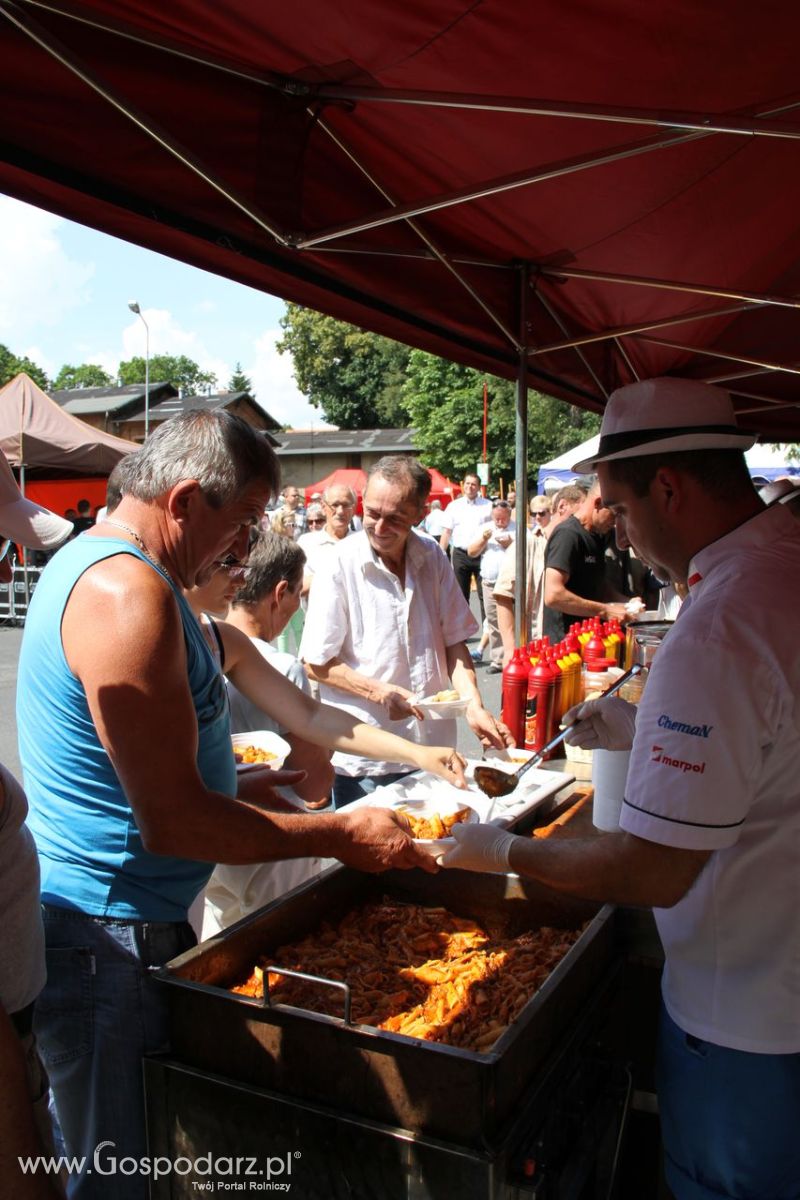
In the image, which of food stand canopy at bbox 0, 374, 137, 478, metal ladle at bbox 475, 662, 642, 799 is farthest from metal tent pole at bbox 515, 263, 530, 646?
food stand canopy at bbox 0, 374, 137, 478

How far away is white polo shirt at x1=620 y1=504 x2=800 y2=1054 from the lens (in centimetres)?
135

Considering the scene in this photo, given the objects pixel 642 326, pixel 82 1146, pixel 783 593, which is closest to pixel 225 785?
pixel 82 1146

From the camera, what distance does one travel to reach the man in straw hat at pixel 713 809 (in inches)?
53.6

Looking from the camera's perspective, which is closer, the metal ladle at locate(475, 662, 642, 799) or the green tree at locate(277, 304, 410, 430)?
the metal ladle at locate(475, 662, 642, 799)

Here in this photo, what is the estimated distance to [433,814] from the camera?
2629mm

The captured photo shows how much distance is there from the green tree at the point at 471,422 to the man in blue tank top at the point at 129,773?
32059 mm

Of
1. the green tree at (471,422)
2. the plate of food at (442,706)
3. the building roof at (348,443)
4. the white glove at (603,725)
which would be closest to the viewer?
the white glove at (603,725)

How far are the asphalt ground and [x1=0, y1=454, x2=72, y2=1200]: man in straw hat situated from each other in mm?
4835

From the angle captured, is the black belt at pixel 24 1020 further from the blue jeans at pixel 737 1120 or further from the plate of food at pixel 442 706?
the plate of food at pixel 442 706

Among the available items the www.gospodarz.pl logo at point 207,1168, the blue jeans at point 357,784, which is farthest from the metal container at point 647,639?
the www.gospodarz.pl logo at point 207,1168

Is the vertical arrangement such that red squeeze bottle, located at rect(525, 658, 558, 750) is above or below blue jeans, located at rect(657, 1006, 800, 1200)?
above

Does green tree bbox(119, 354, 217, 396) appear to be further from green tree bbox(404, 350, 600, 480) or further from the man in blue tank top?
the man in blue tank top

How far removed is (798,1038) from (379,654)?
222cm

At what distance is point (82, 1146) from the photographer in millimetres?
1660
